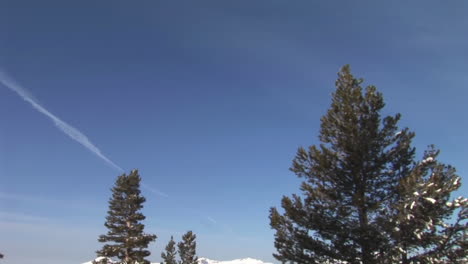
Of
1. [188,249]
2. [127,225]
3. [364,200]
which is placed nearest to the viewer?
[364,200]

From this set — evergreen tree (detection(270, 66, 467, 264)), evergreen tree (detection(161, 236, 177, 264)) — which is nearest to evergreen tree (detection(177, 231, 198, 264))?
evergreen tree (detection(161, 236, 177, 264))

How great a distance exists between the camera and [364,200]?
16.3 m

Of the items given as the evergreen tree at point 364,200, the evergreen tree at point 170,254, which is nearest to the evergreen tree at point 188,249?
the evergreen tree at point 170,254

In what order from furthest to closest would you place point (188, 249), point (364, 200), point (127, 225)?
1. point (188, 249)
2. point (127, 225)
3. point (364, 200)

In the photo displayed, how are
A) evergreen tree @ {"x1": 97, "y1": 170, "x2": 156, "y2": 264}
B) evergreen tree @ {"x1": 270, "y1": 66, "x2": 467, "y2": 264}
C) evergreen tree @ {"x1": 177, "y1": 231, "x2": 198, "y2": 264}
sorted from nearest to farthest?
evergreen tree @ {"x1": 270, "y1": 66, "x2": 467, "y2": 264} < evergreen tree @ {"x1": 97, "y1": 170, "x2": 156, "y2": 264} < evergreen tree @ {"x1": 177, "y1": 231, "x2": 198, "y2": 264}

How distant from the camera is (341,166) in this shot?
1809cm

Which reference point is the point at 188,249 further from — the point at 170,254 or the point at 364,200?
the point at 364,200

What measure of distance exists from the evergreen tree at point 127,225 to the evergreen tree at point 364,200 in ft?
58.3

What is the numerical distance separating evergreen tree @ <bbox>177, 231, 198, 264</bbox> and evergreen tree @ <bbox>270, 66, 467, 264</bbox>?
35159 millimetres

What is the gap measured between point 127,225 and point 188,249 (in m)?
20.3

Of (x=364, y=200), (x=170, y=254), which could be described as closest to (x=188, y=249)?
(x=170, y=254)

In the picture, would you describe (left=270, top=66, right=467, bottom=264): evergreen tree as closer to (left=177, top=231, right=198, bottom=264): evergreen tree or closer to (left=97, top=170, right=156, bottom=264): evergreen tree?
(left=97, top=170, right=156, bottom=264): evergreen tree

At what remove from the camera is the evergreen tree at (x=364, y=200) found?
46.6 ft

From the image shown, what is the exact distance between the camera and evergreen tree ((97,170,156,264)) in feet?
102
